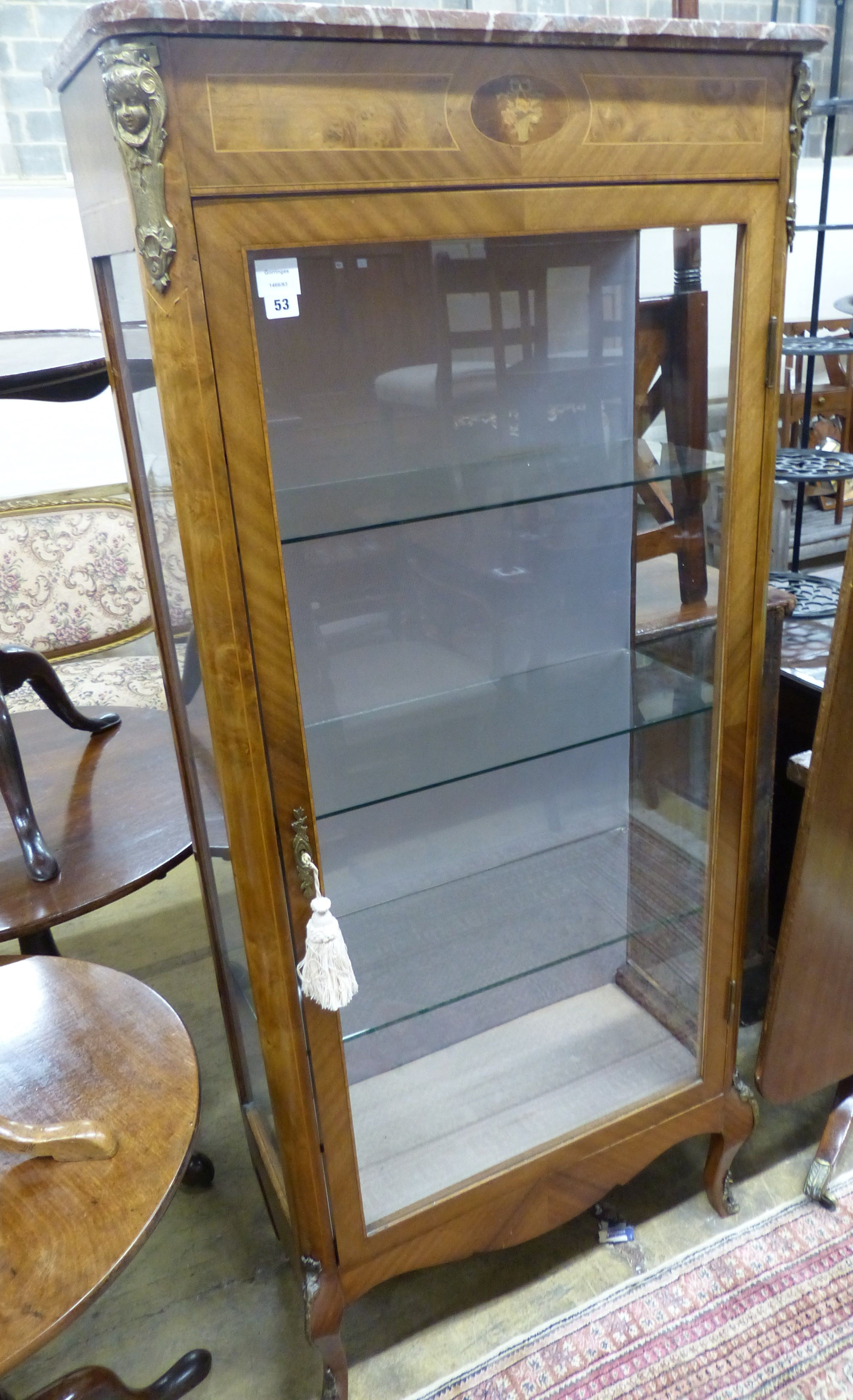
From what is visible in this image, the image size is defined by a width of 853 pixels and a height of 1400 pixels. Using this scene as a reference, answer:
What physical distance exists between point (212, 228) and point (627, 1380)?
1.34m

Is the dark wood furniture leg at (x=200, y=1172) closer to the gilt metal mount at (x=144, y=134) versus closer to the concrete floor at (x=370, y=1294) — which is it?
the concrete floor at (x=370, y=1294)

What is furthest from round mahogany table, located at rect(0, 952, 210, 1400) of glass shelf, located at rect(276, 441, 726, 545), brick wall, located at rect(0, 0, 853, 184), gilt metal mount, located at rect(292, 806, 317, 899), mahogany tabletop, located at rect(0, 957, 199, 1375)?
brick wall, located at rect(0, 0, 853, 184)

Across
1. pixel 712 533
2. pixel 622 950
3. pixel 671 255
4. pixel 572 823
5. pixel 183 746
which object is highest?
pixel 671 255

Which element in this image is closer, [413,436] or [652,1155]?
[413,436]

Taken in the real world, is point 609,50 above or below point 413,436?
above

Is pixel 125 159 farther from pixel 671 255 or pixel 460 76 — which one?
pixel 671 255

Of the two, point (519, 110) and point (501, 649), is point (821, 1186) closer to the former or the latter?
point (501, 649)

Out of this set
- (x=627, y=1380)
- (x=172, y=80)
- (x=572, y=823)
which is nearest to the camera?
(x=172, y=80)

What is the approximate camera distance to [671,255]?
37.8 inches

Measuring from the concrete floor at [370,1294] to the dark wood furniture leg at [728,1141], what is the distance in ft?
0.10

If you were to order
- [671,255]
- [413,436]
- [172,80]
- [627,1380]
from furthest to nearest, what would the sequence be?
[627,1380], [413,436], [671,255], [172,80]

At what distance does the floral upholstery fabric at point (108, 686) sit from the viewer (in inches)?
90.0

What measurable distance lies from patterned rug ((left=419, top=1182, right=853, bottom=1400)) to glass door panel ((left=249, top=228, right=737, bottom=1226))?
264mm

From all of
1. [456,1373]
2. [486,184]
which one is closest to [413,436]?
[486,184]
